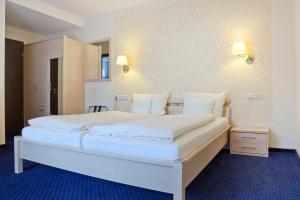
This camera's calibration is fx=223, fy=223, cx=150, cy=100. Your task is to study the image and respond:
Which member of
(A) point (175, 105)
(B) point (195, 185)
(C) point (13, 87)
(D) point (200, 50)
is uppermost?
(D) point (200, 50)

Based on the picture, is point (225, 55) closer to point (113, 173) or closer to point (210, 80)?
point (210, 80)

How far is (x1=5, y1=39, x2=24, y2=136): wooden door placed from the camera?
4.69 metres

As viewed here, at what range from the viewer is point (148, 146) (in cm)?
161

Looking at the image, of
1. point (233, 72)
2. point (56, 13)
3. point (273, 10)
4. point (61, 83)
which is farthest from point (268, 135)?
point (56, 13)

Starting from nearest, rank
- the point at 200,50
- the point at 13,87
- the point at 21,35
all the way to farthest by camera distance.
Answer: the point at 200,50
the point at 13,87
the point at 21,35

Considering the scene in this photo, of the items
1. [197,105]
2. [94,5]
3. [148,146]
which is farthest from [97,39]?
[148,146]

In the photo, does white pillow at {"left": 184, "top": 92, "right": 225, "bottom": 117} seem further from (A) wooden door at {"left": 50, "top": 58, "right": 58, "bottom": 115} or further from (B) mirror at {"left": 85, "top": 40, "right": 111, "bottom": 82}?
(A) wooden door at {"left": 50, "top": 58, "right": 58, "bottom": 115}

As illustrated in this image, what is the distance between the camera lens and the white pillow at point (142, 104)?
372 cm

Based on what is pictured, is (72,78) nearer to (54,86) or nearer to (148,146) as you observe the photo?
(54,86)

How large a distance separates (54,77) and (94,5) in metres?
1.71

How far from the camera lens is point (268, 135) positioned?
3053mm

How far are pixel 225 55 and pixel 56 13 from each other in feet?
10.7

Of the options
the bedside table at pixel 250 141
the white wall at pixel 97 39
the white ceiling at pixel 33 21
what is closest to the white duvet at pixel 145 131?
the bedside table at pixel 250 141

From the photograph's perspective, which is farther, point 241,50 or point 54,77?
point 54,77
